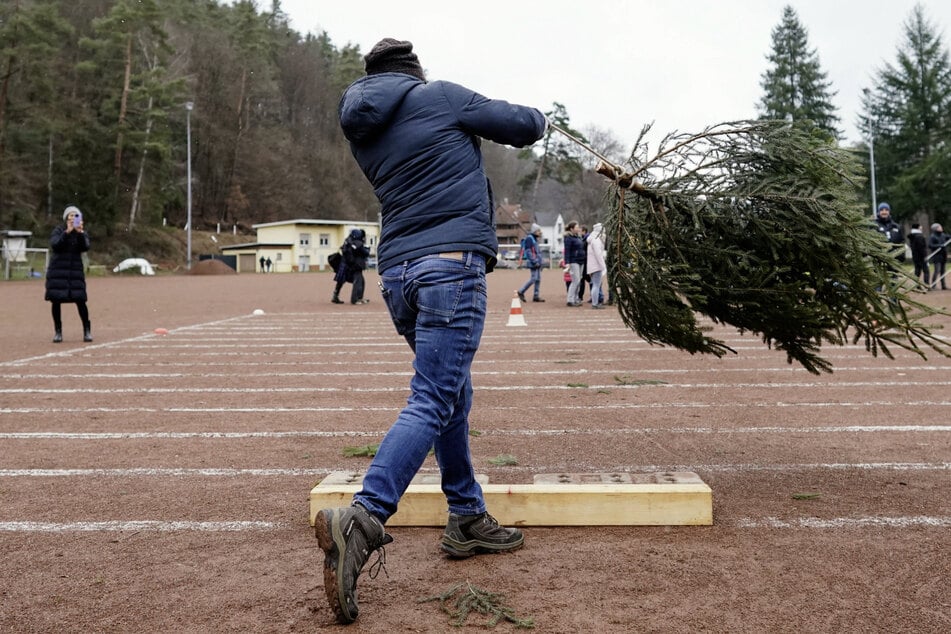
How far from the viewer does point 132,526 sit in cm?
438

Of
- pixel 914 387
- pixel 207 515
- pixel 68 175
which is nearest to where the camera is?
pixel 207 515

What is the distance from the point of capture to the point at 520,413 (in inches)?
293

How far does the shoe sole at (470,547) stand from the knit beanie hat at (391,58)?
1.99 metres

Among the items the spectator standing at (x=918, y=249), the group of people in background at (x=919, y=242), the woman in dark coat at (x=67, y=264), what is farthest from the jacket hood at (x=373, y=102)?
the spectator standing at (x=918, y=249)

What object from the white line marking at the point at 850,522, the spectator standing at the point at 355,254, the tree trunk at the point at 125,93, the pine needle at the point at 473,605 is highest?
the tree trunk at the point at 125,93

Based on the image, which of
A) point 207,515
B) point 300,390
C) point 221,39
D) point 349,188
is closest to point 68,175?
point 221,39

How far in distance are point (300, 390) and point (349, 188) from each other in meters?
93.8

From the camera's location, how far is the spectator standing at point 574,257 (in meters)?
20.3

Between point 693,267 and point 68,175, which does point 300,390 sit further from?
point 68,175

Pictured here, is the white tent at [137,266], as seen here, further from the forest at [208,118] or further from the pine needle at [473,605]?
the pine needle at [473,605]

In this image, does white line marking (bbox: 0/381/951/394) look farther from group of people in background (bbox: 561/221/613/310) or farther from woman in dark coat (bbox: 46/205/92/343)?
group of people in background (bbox: 561/221/613/310)

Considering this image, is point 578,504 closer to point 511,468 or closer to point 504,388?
point 511,468

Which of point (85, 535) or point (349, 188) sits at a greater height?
point (349, 188)

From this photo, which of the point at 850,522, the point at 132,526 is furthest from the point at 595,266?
the point at 132,526
